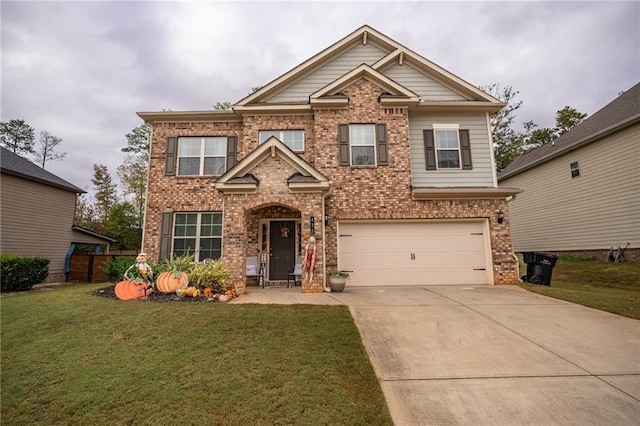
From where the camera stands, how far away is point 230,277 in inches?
326

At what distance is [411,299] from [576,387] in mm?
4053

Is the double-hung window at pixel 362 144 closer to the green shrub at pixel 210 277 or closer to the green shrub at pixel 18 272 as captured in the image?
the green shrub at pixel 210 277

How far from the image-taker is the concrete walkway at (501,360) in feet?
10.3

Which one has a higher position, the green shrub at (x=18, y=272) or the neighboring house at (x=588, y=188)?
the neighboring house at (x=588, y=188)

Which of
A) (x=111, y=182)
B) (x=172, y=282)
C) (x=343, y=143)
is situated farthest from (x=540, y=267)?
(x=111, y=182)

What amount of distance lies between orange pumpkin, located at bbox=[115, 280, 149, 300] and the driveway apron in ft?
18.0

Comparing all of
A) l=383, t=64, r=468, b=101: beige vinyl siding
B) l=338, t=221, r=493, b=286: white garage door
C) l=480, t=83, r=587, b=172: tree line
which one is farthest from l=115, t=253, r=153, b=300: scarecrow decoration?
l=480, t=83, r=587, b=172: tree line

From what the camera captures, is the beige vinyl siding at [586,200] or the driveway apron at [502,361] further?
the beige vinyl siding at [586,200]

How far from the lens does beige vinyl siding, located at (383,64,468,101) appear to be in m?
11.7

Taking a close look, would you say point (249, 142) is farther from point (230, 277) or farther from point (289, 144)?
point (230, 277)

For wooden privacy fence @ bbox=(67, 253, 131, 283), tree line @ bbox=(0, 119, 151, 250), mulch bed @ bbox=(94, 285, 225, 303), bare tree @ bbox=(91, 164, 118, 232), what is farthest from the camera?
bare tree @ bbox=(91, 164, 118, 232)

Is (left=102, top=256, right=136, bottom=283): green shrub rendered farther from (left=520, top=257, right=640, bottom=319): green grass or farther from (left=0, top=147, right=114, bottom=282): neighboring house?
(left=520, top=257, right=640, bottom=319): green grass

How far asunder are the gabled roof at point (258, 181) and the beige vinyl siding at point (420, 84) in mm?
6067

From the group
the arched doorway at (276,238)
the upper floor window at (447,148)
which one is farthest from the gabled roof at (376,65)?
the arched doorway at (276,238)
